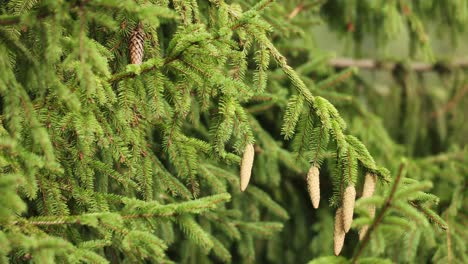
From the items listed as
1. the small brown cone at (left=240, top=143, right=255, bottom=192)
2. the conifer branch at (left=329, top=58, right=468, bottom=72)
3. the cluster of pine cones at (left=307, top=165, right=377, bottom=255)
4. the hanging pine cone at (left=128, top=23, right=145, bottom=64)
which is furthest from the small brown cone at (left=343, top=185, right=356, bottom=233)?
the conifer branch at (left=329, top=58, right=468, bottom=72)

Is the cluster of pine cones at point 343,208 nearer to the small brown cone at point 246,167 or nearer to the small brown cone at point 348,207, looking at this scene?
the small brown cone at point 348,207

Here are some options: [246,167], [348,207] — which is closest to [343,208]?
[348,207]

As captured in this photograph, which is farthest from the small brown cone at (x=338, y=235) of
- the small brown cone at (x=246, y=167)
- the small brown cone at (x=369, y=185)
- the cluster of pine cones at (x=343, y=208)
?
the small brown cone at (x=246, y=167)

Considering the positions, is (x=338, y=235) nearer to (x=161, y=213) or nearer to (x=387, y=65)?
(x=161, y=213)

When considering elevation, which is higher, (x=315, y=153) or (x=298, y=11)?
(x=298, y=11)

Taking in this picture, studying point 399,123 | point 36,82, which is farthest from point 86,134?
point 399,123

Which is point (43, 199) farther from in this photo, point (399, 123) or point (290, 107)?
point (399, 123)

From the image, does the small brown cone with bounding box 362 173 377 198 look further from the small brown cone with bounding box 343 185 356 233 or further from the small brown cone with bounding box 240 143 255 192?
the small brown cone with bounding box 240 143 255 192
